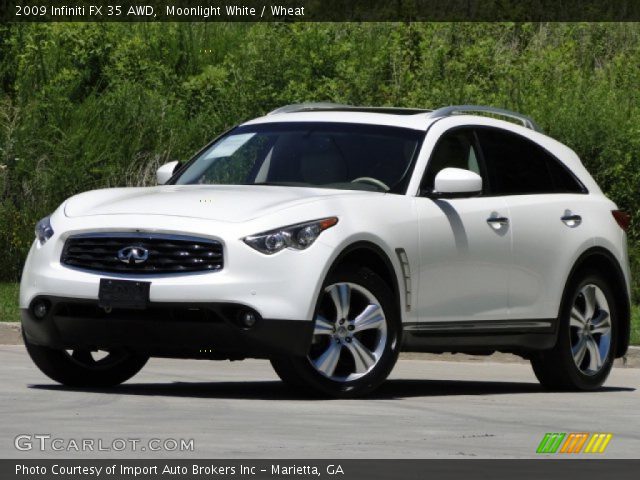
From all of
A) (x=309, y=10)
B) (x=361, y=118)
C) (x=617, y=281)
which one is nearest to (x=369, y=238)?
(x=361, y=118)

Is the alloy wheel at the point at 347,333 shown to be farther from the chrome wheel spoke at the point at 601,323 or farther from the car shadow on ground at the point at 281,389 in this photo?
the chrome wheel spoke at the point at 601,323

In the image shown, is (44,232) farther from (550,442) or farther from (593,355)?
(593,355)

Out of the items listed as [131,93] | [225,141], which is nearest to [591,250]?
[225,141]

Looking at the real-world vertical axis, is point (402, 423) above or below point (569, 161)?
below

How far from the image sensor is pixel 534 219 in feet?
41.2

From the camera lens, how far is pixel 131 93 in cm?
3006

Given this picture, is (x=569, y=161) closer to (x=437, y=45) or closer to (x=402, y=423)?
(x=402, y=423)

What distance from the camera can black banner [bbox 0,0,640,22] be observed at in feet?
109

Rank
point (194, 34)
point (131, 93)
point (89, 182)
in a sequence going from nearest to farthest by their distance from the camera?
point (89, 182) < point (131, 93) < point (194, 34)

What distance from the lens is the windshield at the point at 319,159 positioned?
38.9 feet

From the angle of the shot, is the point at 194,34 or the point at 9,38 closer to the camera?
the point at 9,38

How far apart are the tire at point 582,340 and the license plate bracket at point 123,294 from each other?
336 centimetres

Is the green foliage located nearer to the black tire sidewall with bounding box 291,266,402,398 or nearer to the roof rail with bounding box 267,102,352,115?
the roof rail with bounding box 267,102,352,115

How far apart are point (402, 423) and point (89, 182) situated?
18.6 m
